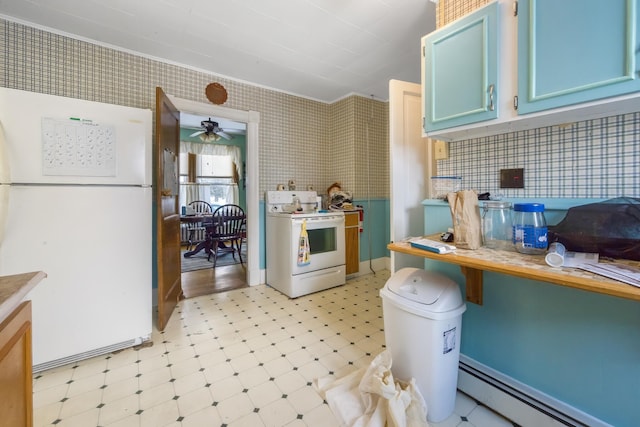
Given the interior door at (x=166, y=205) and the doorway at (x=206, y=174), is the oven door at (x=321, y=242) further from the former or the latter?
the doorway at (x=206, y=174)

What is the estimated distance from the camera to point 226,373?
1.68 metres

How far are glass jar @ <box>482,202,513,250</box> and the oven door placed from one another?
184 centimetres

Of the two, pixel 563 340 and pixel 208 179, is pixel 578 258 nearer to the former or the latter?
pixel 563 340

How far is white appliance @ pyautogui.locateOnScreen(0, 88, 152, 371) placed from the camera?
1.56 m

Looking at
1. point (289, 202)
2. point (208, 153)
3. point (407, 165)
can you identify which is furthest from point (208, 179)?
point (407, 165)

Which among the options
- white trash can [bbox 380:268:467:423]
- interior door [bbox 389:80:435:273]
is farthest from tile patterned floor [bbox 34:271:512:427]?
interior door [bbox 389:80:435:273]

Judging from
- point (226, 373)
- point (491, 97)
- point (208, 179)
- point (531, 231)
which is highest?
point (208, 179)

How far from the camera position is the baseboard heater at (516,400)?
3.83ft

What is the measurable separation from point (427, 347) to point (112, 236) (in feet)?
6.73

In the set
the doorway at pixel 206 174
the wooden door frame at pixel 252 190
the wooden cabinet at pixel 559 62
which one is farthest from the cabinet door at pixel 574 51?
the doorway at pixel 206 174

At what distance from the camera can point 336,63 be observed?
2.78m

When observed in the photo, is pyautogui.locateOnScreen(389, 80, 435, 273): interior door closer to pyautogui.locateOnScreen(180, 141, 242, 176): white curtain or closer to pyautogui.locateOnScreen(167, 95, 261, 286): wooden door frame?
pyautogui.locateOnScreen(167, 95, 261, 286): wooden door frame

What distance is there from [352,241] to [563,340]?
240cm

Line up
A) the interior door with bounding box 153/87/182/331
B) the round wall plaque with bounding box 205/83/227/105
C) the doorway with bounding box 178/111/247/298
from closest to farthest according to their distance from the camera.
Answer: the interior door with bounding box 153/87/182/331 < the round wall plaque with bounding box 205/83/227/105 < the doorway with bounding box 178/111/247/298
